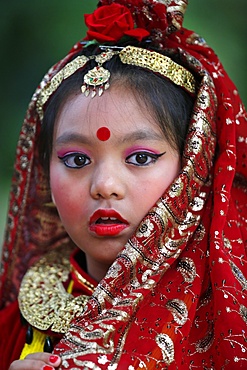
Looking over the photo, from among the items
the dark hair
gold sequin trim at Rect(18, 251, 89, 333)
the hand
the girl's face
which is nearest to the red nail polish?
the hand

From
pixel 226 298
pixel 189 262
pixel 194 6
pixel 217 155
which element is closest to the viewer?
pixel 226 298

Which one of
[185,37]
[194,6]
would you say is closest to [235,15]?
[194,6]

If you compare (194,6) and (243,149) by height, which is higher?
(194,6)

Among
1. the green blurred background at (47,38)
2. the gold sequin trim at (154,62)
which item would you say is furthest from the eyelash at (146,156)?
the green blurred background at (47,38)

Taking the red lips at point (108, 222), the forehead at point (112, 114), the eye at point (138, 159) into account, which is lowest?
the red lips at point (108, 222)

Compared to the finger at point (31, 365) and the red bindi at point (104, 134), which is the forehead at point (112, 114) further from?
the finger at point (31, 365)

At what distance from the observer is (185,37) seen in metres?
2.10

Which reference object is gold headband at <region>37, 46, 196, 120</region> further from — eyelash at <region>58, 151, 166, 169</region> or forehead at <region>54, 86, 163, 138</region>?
eyelash at <region>58, 151, 166, 169</region>

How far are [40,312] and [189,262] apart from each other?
0.51 meters

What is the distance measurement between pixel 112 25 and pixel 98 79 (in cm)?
18

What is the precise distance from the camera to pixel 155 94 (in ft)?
6.31

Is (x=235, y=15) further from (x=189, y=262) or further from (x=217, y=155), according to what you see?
(x=189, y=262)

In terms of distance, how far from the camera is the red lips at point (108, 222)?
1.85 m

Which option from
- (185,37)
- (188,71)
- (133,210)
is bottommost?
(133,210)
